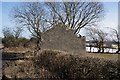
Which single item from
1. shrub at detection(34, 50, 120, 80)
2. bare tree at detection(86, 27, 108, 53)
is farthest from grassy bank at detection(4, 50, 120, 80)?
bare tree at detection(86, 27, 108, 53)

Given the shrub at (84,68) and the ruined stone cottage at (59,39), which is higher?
the ruined stone cottage at (59,39)

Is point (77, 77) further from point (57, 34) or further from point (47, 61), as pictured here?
point (57, 34)

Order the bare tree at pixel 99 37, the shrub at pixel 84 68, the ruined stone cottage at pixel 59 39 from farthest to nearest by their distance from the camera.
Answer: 1. the bare tree at pixel 99 37
2. the ruined stone cottage at pixel 59 39
3. the shrub at pixel 84 68

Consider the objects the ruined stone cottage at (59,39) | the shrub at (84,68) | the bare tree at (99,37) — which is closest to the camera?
the shrub at (84,68)

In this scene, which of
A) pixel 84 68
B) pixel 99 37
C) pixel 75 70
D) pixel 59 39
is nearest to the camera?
pixel 84 68

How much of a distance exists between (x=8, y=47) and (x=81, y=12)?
13507 mm

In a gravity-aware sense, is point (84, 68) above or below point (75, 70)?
above

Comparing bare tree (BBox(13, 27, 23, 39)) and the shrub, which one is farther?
bare tree (BBox(13, 27, 23, 39))

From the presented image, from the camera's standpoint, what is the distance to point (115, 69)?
9.86m

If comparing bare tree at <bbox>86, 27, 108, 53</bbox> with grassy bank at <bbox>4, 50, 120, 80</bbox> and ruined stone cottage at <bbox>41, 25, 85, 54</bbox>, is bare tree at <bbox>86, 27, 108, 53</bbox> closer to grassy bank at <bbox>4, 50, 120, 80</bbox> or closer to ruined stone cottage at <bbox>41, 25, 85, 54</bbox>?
ruined stone cottage at <bbox>41, 25, 85, 54</bbox>

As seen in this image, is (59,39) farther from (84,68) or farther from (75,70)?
(84,68)

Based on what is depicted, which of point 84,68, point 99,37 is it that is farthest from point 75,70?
point 99,37

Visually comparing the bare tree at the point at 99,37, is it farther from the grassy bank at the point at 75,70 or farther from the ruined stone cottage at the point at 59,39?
the grassy bank at the point at 75,70

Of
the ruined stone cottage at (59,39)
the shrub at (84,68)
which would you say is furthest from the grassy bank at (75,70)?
the ruined stone cottage at (59,39)
